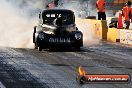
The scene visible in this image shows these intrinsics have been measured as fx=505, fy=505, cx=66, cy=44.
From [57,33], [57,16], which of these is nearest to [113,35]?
[57,16]

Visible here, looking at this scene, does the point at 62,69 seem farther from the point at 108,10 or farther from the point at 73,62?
the point at 108,10

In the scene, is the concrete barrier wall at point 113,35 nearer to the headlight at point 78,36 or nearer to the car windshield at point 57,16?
the car windshield at point 57,16

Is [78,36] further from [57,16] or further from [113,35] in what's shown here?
[113,35]

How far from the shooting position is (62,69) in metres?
12.3

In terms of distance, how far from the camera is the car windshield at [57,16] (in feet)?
62.8

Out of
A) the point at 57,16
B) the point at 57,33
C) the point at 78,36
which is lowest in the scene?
the point at 78,36

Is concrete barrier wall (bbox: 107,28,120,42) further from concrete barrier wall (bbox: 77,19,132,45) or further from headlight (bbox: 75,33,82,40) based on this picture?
headlight (bbox: 75,33,82,40)

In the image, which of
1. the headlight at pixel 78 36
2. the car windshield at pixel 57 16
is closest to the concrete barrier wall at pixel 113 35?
the car windshield at pixel 57 16

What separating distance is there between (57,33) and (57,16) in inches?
44.3

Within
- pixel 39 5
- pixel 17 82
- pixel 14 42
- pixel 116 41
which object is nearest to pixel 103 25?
pixel 116 41

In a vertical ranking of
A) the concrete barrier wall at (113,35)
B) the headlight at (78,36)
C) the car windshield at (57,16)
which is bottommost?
the concrete barrier wall at (113,35)

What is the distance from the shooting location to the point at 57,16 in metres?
19.2

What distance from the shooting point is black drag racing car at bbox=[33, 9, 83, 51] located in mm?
18031

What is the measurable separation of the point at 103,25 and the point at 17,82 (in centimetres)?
1695
